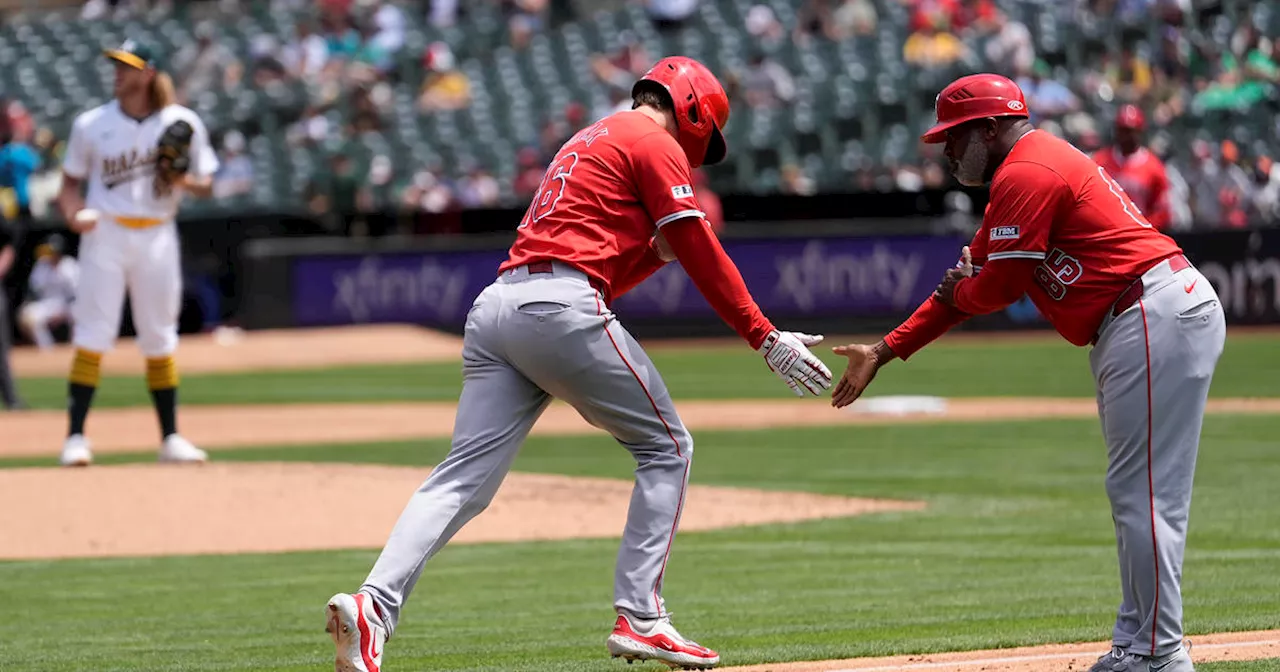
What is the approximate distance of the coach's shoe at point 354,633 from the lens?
5.86 m

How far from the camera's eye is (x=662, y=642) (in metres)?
6.26

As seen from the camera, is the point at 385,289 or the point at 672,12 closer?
the point at 385,289

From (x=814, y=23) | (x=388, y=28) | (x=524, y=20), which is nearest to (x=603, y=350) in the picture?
(x=814, y=23)

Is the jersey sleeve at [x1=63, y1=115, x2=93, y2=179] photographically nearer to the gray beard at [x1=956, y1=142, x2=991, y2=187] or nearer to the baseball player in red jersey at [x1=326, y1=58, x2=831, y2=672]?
the baseball player in red jersey at [x1=326, y1=58, x2=831, y2=672]

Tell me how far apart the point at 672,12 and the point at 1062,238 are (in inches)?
1012

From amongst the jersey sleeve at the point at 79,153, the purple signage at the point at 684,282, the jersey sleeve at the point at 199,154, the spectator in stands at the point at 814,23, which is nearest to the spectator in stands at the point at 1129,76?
the purple signage at the point at 684,282

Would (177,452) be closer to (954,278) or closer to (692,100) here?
(692,100)

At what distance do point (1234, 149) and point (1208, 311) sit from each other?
18.8 m

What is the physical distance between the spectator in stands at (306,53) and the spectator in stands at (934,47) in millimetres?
10774

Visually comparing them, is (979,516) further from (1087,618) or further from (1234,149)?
(1234,149)

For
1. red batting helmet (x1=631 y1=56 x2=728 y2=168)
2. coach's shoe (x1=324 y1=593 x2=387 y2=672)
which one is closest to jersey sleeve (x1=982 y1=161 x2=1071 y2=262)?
red batting helmet (x1=631 y1=56 x2=728 y2=168)

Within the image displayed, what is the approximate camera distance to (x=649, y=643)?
6.24 meters

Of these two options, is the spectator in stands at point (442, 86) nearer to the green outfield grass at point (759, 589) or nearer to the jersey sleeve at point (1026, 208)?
the green outfield grass at point (759, 589)

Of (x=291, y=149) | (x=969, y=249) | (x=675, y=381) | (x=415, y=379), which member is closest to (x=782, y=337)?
(x=969, y=249)
